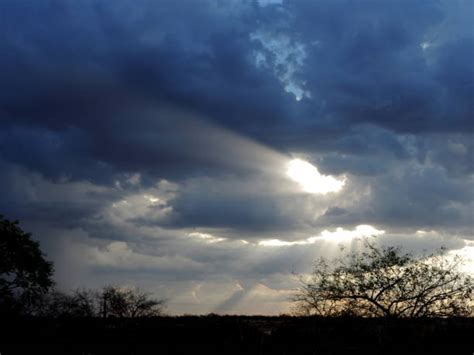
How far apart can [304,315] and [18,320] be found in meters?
22.9

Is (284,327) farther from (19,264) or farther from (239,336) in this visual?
(19,264)

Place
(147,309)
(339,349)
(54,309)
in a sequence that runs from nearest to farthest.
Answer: (339,349)
(54,309)
(147,309)

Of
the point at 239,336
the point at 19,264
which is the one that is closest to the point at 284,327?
the point at 239,336

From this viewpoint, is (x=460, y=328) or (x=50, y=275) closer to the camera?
(x=460, y=328)

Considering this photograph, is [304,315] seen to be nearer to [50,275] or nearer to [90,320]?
[90,320]

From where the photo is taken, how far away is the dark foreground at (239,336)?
99.0 feet

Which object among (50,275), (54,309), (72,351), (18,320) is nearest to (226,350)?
(72,351)

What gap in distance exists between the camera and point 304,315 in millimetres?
37375

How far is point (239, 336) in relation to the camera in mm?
37562

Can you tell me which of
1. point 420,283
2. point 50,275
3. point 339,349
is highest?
point 50,275

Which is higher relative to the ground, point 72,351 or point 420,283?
point 420,283

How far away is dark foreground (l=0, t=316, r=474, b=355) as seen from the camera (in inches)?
1188

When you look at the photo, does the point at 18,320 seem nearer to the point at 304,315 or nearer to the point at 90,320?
the point at 90,320

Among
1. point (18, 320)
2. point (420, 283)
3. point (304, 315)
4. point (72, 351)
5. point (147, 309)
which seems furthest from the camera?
point (147, 309)
